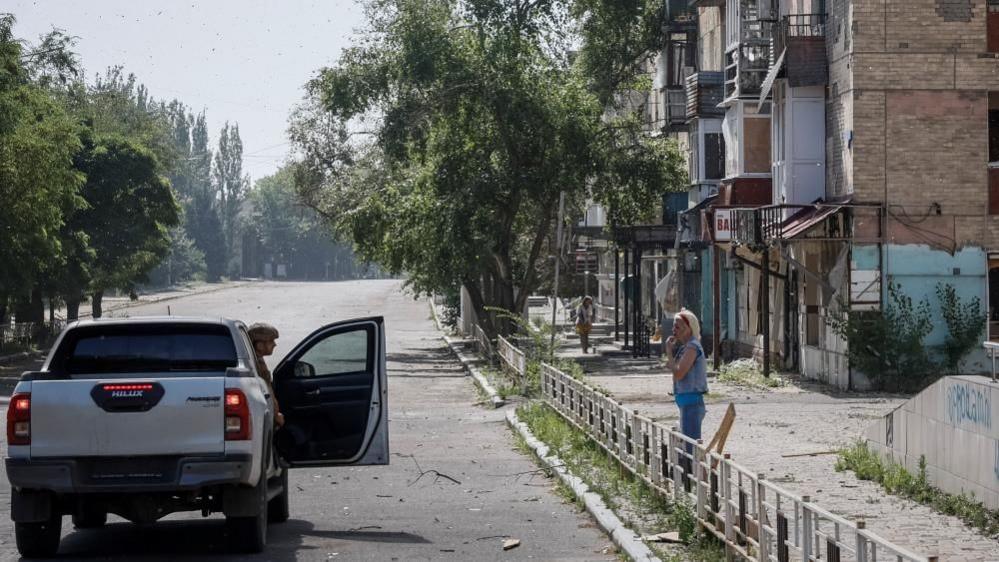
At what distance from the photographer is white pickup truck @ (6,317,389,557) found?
10.9 meters

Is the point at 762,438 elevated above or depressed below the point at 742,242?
below

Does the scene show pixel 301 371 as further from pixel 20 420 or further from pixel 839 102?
pixel 839 102

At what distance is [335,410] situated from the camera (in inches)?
525

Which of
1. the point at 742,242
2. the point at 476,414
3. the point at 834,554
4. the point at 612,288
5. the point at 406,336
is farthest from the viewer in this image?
the point at 612,288

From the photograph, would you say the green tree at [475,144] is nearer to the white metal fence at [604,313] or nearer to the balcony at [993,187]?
the balcony at [993,187]

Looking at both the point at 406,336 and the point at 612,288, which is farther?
the point at 612,288

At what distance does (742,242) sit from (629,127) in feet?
39.4

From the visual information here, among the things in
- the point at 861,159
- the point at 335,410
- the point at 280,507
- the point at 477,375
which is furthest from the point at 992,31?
the point at 280,507

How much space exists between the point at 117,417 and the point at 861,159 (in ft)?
70.4

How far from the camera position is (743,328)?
4059 centimetres

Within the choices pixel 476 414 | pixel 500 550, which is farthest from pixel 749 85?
pixel 500 550

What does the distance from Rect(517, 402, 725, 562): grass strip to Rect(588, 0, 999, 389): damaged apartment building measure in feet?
36.4

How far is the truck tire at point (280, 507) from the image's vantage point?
1333cm

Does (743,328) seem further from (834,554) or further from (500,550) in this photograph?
(834,554)
